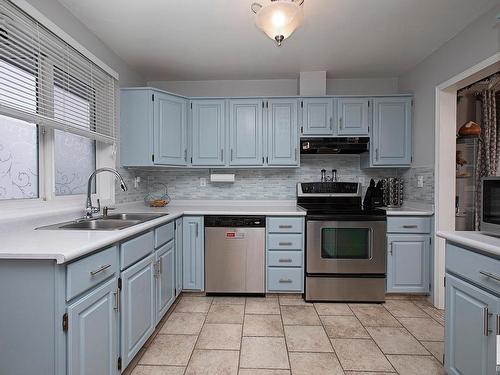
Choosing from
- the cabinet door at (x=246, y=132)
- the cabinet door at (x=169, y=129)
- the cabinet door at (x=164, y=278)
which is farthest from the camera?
the cabinet door at (x=246, y=132)

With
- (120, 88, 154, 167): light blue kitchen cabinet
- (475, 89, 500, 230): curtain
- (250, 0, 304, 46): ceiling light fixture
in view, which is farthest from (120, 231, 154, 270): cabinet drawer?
(475, 89, 500, 230): curtain

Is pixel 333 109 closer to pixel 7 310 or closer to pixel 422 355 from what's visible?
pixel 422 355

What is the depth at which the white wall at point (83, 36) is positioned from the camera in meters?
1.77

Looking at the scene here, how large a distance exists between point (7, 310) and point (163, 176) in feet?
7.71

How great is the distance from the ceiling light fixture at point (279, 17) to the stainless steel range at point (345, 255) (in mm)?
1642

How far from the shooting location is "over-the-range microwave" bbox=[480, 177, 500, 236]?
136cm

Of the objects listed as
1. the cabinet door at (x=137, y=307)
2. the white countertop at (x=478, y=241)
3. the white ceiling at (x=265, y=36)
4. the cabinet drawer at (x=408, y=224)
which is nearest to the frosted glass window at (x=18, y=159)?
Result: the cabinet door at (x=137, y=307)

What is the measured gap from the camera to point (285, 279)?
8.74 feet

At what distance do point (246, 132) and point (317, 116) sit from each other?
32.5 inches

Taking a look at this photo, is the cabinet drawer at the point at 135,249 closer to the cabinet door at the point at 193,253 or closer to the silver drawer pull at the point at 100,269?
the silver drawer pull at the point at 100,269

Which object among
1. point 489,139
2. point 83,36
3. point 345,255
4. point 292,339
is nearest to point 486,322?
point 292,339

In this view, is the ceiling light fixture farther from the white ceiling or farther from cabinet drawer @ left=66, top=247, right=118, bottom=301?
cabinet drawer @ left=66, top=247, right=118, bottom=301

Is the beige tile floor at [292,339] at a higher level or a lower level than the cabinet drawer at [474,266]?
lower

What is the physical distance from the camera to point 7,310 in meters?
1.07
